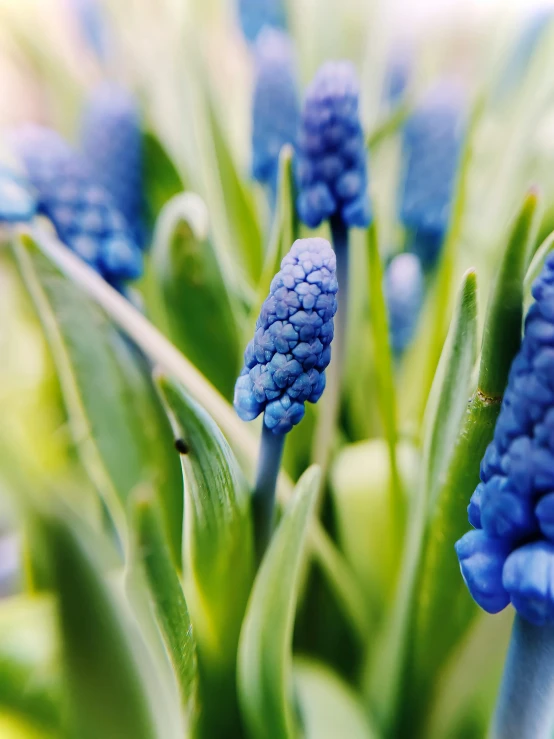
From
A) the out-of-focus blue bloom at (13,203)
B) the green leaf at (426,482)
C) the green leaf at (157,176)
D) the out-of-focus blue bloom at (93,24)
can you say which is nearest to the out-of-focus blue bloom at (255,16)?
the out-of-focus blue bloom at (93,24)

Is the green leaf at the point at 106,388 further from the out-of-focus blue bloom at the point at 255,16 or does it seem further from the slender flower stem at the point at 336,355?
the out-of-focus blue bloom at the point at 255,16

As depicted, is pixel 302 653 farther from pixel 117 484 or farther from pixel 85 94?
pixel 85 94

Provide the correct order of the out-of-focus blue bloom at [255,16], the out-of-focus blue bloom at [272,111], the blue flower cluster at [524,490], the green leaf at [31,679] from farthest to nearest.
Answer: the out-of-focus blue bloom at [255,16] → the out-of-focus blue bloom at [272,111] → the green leaf at [31,679] → the blue flower cluster at [524,490]

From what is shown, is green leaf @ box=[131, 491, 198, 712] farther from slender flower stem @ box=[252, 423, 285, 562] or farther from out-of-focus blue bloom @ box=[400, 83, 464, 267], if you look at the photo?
out-of-focus blue bloom @ box=[400, 83, 464, 267]

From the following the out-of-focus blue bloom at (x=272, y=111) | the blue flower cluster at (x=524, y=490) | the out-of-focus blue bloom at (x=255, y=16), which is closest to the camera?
the blue flower cluster at (x=524, y=490)

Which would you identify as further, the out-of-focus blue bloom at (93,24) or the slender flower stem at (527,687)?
the out-of-focus blue bloom at (93,24)

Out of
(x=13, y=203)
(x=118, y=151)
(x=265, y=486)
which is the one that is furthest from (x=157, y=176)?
(x=265, y=486)

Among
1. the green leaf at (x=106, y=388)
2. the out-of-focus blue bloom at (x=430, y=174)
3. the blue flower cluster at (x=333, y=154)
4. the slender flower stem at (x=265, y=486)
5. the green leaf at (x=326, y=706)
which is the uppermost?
the out-of-focus blue bloom at (x=430, y=174)

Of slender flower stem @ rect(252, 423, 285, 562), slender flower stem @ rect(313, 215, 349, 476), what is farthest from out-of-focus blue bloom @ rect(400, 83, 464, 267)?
slender flower stem @ rect(252, 423, 285, 562)
